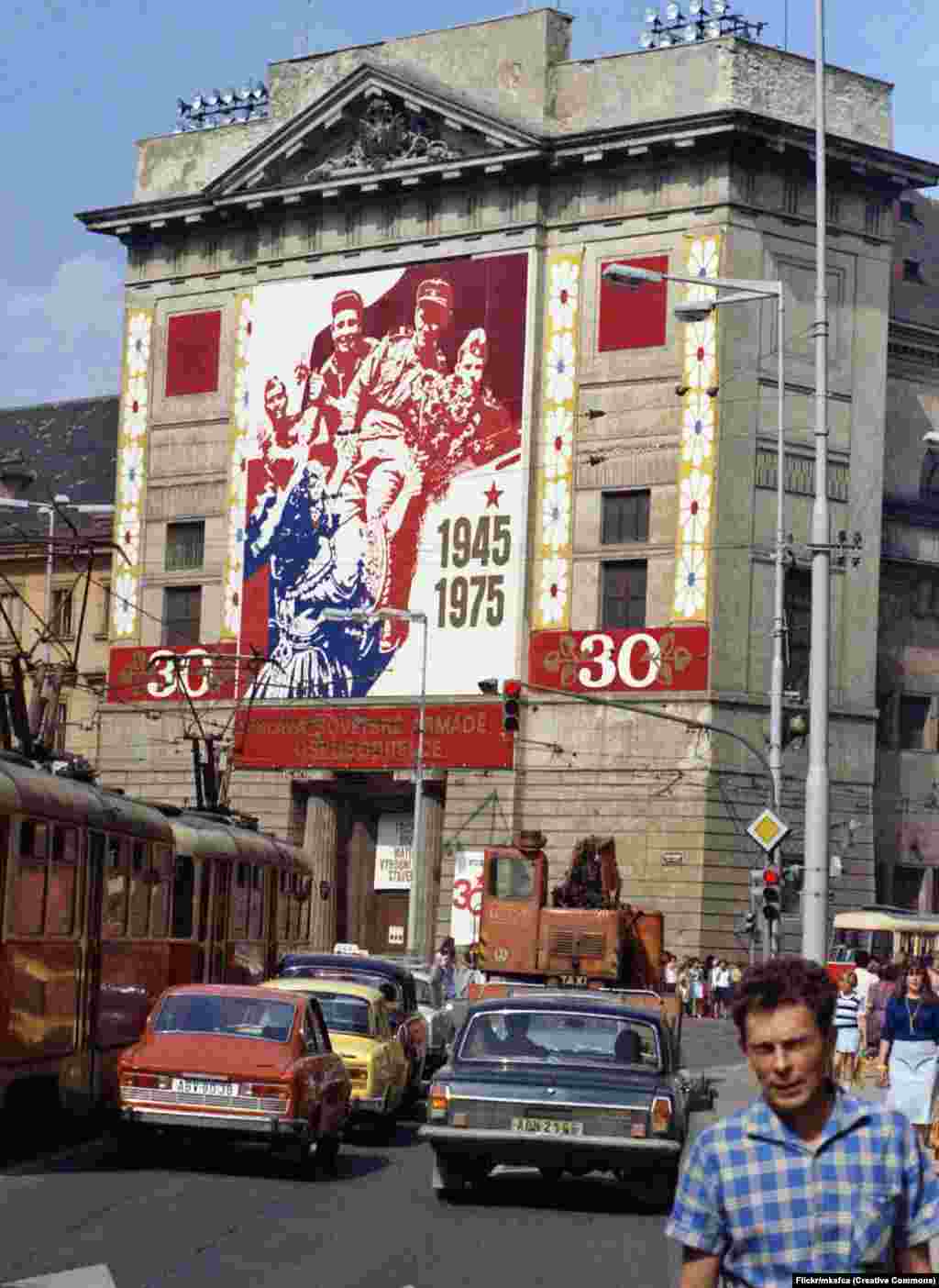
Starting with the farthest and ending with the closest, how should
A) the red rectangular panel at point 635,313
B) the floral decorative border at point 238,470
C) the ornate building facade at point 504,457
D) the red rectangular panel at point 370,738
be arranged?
the floral decorative border at point 238,470 → the red rectangular panel at point 370,738 → the red rectangular panel at point 635,313 → the ornate building facade at point 504,457

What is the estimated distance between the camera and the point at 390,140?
68.8 m

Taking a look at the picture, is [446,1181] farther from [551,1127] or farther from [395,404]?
[395,404]

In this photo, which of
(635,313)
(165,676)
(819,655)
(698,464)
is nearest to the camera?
(819,655)

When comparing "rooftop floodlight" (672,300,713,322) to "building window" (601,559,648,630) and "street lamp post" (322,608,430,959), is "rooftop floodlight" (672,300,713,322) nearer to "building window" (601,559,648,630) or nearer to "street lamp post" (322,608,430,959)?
"building window" (601,559,648,630)

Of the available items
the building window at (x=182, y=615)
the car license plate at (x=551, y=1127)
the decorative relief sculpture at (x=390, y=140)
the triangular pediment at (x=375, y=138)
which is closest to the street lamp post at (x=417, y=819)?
the building window at (x=182, y=615)

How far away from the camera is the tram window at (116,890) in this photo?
2536cm

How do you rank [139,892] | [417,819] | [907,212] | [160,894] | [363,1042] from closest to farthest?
[363,1042], [139,892], [160,894], [417,819], [907,212]

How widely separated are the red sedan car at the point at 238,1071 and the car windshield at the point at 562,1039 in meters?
1.48

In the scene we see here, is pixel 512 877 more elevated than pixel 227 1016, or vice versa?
pixel 512 877

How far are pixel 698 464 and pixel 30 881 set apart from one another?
41.9 m

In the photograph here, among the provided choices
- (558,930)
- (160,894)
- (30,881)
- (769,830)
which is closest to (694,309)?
Result: (769,830)

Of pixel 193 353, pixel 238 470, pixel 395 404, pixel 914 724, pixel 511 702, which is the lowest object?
pixel 511 702

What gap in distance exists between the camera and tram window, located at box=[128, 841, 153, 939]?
26.7m

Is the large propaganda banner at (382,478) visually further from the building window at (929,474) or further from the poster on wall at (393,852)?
the building window at (929,474)
